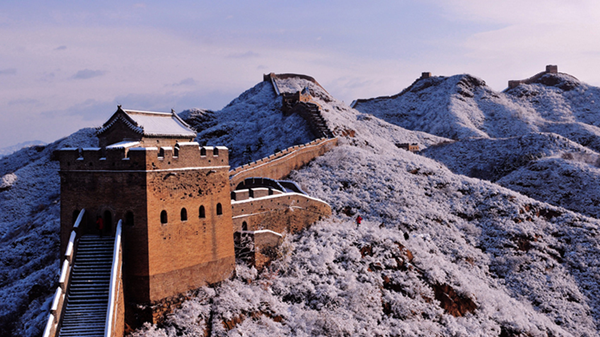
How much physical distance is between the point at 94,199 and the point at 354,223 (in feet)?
65.5

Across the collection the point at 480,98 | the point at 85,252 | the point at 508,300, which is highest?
the point at 480,98

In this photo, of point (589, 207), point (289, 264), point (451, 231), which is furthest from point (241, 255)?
point (589, 207)

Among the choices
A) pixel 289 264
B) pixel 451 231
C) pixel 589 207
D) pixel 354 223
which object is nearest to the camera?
pixel 289 264

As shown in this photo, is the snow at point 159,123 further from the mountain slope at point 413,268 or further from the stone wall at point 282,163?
Result: the mountain slope at point 413,268

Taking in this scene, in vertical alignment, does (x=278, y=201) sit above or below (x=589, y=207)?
above

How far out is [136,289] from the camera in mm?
16656

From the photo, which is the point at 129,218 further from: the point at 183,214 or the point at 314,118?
the point at 314,118

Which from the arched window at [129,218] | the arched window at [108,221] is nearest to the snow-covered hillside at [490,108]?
the arched window at [129,218]

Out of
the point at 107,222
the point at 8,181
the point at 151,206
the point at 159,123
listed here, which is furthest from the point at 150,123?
the point at 8,181

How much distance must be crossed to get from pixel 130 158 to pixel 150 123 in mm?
12775

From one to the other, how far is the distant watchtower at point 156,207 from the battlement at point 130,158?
0.04 meters

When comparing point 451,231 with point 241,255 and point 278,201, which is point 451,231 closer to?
point 278,201

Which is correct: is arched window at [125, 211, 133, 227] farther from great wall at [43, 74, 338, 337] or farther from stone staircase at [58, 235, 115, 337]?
stone staircase at [58, 235, 115, 337]

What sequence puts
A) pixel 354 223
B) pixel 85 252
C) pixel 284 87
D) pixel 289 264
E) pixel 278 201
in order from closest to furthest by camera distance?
pixel 85 252 < pixel 289 264 < pixel 278 201 < pixel 354 223 < pixel 284 87
